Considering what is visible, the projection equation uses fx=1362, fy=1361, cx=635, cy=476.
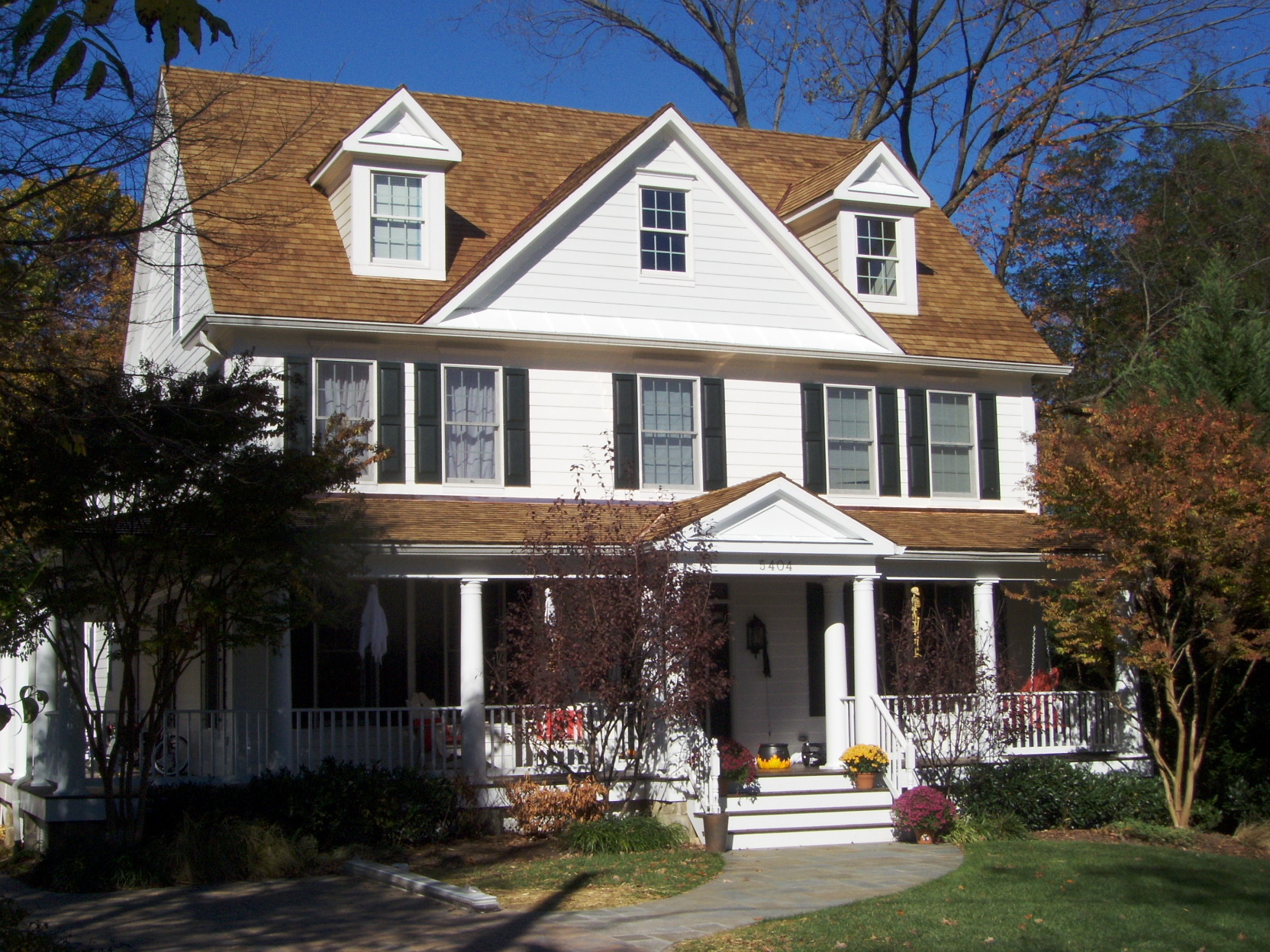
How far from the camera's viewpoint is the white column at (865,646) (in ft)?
55.9

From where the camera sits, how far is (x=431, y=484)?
1772 cm

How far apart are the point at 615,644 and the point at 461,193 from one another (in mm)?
8742

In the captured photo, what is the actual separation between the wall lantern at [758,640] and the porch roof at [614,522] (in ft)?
6.73

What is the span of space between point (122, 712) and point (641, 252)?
9.33 metres

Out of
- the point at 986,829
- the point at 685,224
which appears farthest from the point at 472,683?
the point at 685,224

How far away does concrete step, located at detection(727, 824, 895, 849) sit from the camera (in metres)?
15.3

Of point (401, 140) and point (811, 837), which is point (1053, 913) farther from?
point (401, 140)

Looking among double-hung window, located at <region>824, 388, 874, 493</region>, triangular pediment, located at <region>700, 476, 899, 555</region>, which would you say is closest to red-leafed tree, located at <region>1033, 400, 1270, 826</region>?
triangular pediment, located at <region>700, 476, 899, 555</region>

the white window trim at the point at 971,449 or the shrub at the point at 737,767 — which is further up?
the white window trim at the point at 971,449

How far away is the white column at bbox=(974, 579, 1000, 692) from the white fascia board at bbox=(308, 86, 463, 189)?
920 centimetres

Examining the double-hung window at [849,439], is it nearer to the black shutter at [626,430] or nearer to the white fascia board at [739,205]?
the white fascia board at [739,205]

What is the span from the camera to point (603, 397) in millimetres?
18719

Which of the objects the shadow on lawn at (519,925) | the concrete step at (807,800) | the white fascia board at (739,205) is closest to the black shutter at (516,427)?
the white fascia board at (739,205)

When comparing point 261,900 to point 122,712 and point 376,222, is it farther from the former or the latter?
point 376,222
